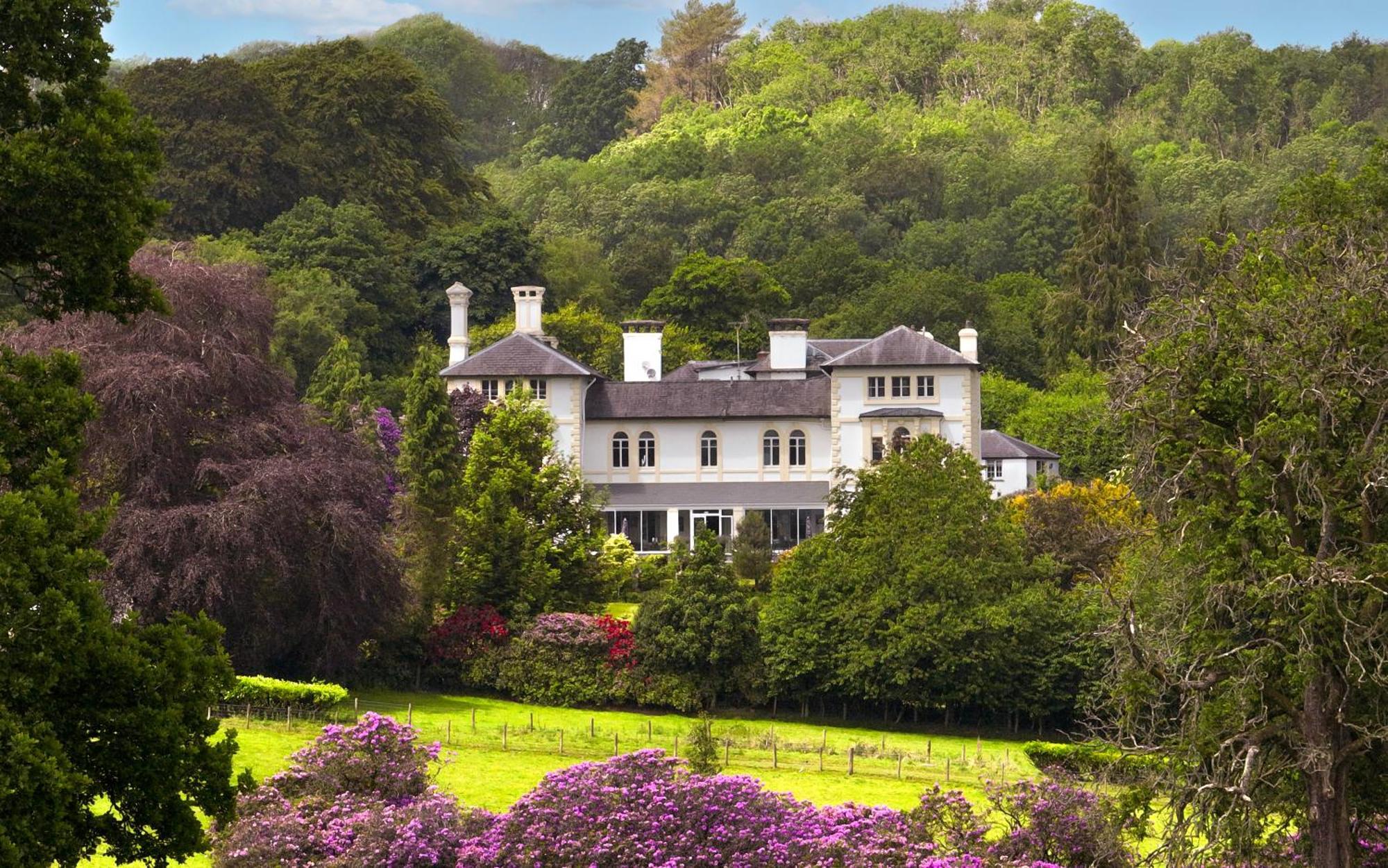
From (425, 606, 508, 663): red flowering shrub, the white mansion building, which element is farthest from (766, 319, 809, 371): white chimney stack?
(425, 606, 508, 663): red flowering shrub

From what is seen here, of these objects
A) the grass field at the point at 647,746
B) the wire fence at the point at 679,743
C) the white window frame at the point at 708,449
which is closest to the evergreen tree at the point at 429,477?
the grass field at the point at 647,746

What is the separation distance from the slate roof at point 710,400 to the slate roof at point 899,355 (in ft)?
4.91

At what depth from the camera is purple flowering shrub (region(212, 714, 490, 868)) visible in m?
22.4

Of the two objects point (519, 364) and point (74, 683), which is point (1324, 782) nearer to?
point (74, 683)

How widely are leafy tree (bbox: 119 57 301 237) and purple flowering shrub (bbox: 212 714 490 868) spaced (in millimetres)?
47407

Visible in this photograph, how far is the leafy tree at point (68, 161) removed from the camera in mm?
13445

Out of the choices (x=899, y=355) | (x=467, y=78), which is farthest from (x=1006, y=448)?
(x=467, y=78)

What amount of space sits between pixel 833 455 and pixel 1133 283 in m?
24.1

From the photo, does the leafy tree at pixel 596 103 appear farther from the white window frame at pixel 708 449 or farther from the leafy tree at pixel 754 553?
the leafy tree at pixel 754 553

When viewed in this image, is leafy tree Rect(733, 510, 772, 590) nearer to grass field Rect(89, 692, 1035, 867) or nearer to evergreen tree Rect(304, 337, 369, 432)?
grass field Rect(89, 692, 1035, 867)

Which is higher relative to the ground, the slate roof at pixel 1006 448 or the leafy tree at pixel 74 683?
the slate roof at pixel 1006 448

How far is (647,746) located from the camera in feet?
117

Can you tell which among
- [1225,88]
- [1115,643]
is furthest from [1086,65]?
[1115,643]

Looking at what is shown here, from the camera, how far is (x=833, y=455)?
54.1 metres
